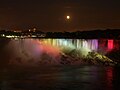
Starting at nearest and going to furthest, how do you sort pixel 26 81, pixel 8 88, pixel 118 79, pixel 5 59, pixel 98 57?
pixel 8 88, pixel 26 81, pixel 118 79, pixel 5 59, pixel 98 57

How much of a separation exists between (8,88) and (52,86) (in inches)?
305

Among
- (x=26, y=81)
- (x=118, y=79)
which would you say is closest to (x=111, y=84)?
(x=118, y=79)

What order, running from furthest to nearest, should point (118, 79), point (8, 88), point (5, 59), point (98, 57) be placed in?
point (98, 57) → point (5, 59) → point (118, 79) → point (8, 88)

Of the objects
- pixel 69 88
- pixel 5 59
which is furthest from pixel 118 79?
pixel 5 59

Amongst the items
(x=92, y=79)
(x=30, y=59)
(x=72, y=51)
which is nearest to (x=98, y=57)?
(x=72, y=51)

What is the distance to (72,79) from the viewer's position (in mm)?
84375

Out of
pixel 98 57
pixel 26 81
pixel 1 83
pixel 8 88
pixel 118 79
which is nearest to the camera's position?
pixel 8 88

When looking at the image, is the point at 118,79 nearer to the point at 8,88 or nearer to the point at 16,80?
the point at 16,80

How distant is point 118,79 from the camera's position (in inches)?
3322

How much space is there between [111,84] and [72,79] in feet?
35.1

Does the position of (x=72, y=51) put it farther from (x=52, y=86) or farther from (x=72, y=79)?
(x=52, y=86)

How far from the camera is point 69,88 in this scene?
6950cm

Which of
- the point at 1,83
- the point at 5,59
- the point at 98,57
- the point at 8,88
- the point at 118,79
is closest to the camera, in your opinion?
the point at 8,88

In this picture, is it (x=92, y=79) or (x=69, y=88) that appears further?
(x=92, y=79)
